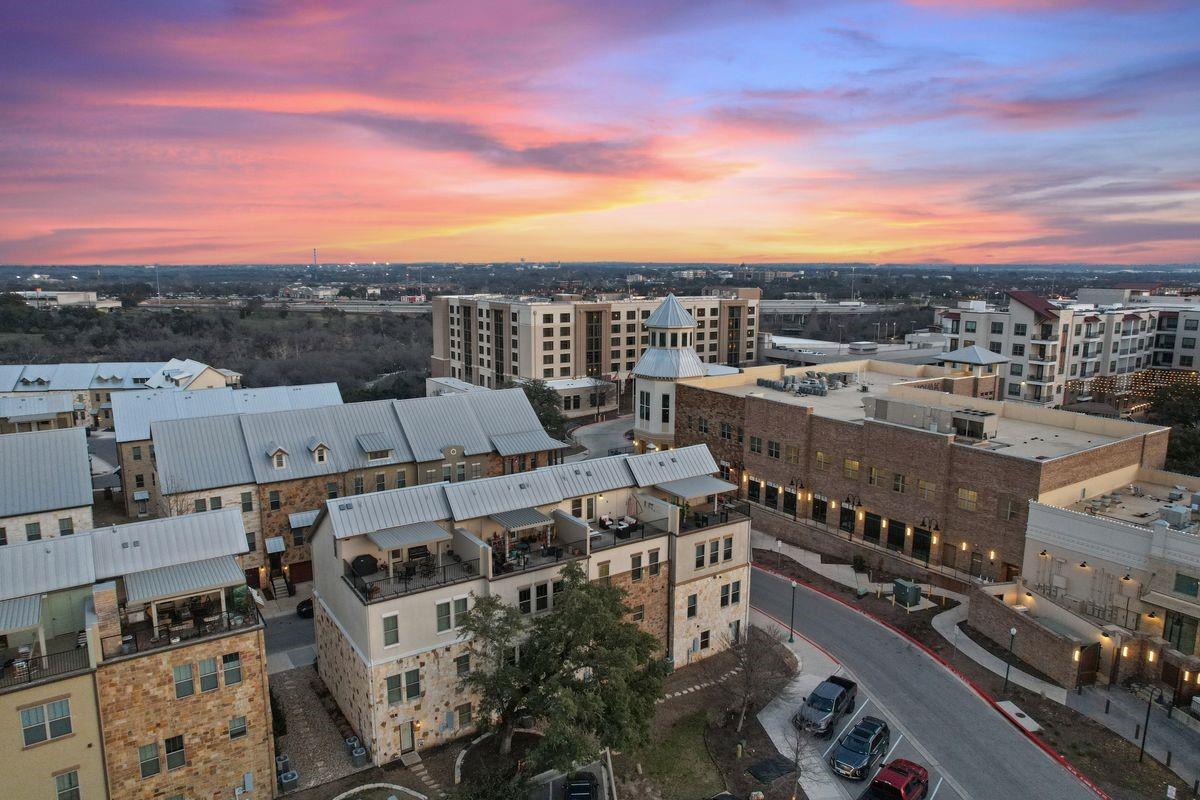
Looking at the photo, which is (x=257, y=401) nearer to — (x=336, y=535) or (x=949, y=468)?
(x=336, y=535)

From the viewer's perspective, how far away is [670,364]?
63.4 m

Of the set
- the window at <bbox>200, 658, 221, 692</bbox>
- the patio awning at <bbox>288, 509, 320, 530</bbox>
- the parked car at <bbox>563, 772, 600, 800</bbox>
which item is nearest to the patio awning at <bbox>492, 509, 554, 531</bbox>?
the parked car at <bbox>563, 772, 600, 800</bbox>

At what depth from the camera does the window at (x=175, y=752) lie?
24.8m

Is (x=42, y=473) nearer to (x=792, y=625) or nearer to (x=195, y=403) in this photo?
(x=195, y=403)

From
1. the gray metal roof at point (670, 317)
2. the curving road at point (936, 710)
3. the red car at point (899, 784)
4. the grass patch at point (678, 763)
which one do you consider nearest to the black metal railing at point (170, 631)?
the grass patch at point (678, 763)

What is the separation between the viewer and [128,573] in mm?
26531

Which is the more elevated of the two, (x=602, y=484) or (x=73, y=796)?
(x=602, y=484)

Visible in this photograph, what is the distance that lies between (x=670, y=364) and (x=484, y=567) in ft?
121

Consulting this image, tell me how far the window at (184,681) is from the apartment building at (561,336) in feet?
246

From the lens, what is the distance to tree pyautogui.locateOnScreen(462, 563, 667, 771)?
86.2 ft

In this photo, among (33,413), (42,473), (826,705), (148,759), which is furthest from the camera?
(33,413)

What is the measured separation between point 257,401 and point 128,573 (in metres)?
37.3

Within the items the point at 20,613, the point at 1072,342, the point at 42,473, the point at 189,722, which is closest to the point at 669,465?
the point at 189,722

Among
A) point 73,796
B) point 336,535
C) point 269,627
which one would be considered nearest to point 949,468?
point 336,535
